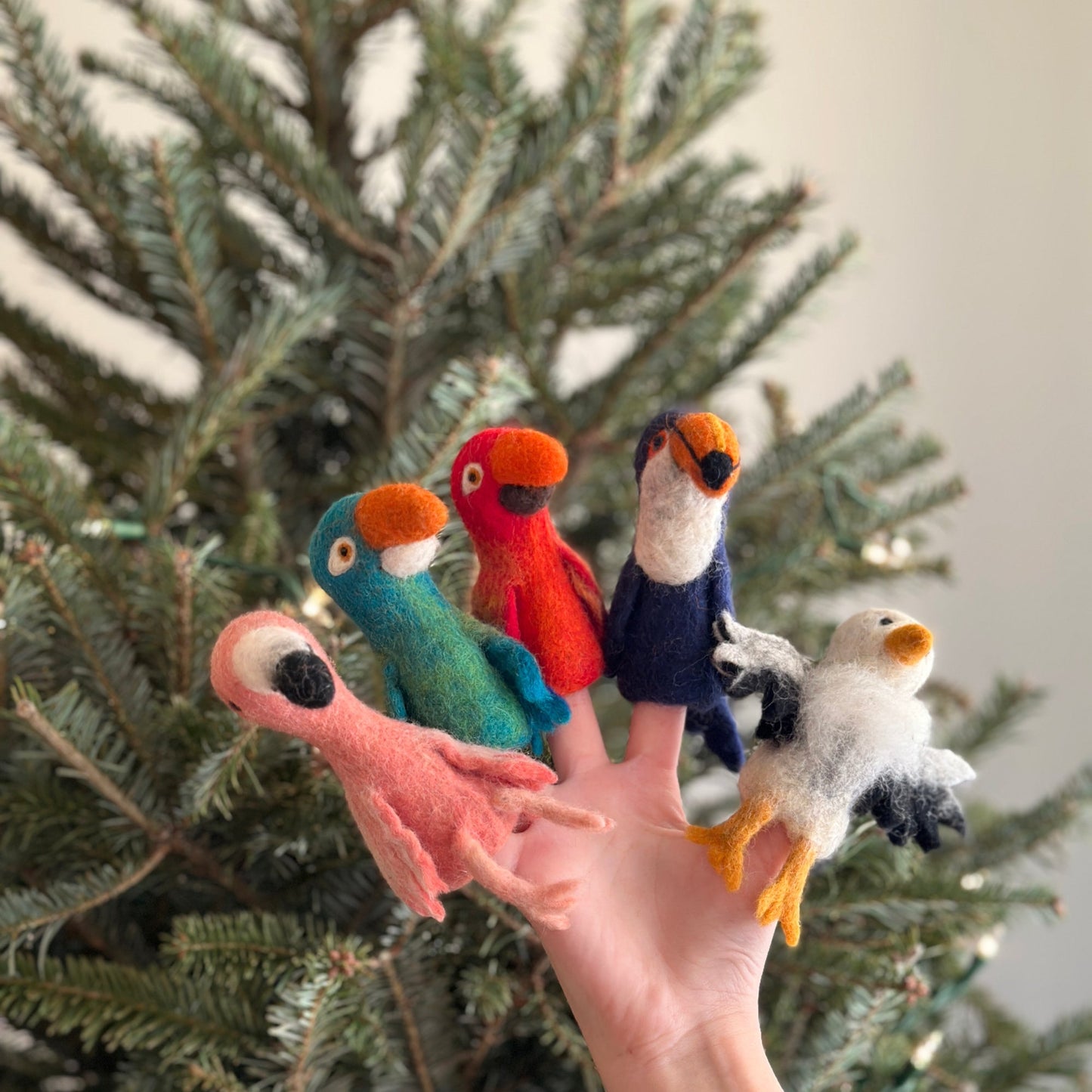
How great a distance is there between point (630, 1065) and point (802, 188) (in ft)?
1.53

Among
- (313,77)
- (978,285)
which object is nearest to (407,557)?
(313,77)

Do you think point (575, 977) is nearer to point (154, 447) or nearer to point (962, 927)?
point (962, 927)

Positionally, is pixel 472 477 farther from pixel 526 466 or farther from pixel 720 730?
pixel 720 730

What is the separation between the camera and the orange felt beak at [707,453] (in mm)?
304

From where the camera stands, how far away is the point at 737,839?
321mm

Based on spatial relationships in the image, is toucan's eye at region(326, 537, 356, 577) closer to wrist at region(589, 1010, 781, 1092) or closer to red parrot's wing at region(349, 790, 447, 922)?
red parrot's wing at region(349, 790, 447, 922)

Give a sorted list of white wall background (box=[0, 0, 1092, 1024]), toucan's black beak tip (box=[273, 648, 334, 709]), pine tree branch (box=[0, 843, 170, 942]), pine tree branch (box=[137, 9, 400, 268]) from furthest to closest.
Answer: white wall background (box=[0, 0, 1092, 1024]) < pine tree branch (box=[137, 9, 400, 268]) < pine tree branch (box=[0, 843, 170, 942]) < toucan's black beak tip (box=[273, 648, 334, 709])

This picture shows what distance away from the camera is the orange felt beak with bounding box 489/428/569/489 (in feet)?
1.04

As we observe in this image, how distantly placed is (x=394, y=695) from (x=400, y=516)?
7 centimetres

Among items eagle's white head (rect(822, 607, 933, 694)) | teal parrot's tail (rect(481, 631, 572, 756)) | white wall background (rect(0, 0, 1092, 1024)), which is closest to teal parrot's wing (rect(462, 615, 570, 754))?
teal parrot's tail (rect(481, 631, 572, 756))

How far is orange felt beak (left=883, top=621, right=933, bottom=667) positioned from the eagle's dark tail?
8 cm

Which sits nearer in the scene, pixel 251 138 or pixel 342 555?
pixel 342 555

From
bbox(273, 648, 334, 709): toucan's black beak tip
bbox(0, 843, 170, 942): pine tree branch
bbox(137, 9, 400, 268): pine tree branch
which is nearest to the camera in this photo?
bbox(273, 648, 334, 709): toucan's black beak tip

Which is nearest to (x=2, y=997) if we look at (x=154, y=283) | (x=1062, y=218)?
(x=154, y=283)
